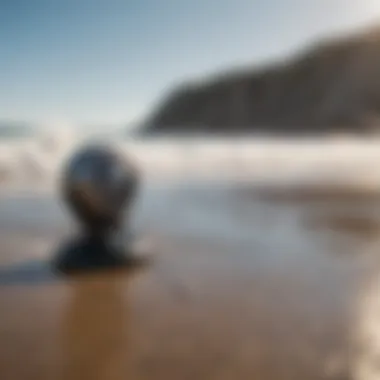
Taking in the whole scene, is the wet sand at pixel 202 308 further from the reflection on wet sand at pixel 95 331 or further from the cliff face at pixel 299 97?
the cliff face at pixel 299 97

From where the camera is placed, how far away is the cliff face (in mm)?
52197

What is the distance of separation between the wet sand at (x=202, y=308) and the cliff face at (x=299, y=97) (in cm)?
4134

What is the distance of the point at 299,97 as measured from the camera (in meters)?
62.1

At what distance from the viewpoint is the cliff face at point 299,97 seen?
5220 cm

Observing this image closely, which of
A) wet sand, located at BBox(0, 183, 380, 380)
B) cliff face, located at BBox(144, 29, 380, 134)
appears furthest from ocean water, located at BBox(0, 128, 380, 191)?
cliff face, located at BBox(144, 29, 380, 134)

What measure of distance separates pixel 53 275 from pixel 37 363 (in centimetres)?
191

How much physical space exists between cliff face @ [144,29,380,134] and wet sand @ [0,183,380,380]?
41.3 meters

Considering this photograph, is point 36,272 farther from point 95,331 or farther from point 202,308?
point 202,308

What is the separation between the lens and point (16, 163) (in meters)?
16.3

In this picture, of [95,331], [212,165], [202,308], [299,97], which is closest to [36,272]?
[95,331]

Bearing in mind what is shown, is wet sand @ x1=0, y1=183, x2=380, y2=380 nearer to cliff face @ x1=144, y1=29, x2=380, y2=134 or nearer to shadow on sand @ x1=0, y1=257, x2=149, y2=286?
shadow on sand @ x1=0, y1=257, x2=149, y2=286

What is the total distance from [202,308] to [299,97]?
59554 millimetres

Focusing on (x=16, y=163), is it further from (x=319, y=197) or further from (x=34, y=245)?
(x=34, y=245)

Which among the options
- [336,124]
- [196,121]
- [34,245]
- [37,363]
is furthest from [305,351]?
[196,121]
